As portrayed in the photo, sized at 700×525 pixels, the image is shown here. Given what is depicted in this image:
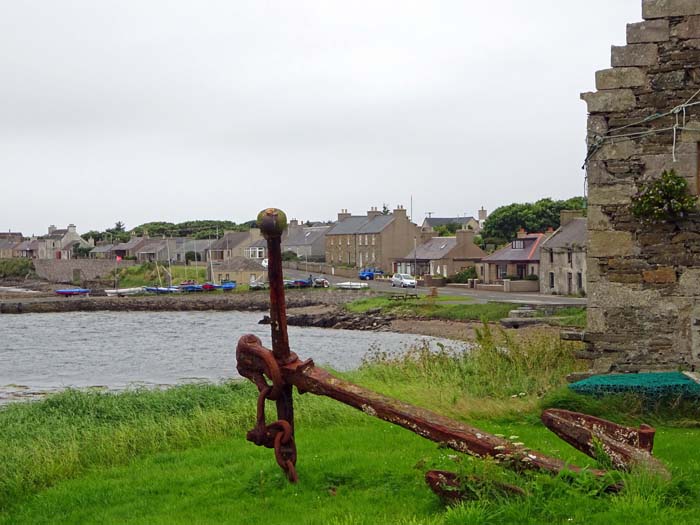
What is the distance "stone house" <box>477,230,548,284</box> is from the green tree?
2221cm

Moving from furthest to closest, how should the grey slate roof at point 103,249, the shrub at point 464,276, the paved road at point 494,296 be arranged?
1. the grey slate roof at point 103,249
2. the shrub at point 464,276
3. the paved road at point 494,296

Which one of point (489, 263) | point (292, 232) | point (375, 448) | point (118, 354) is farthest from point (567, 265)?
point (292, 232)

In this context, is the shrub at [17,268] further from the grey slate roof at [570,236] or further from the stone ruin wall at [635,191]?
the stone ruin wall at [635,191]

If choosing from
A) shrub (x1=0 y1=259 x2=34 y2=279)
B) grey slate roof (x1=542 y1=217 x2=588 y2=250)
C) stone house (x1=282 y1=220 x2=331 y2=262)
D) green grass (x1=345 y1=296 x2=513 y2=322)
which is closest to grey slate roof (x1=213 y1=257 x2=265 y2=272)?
stone house (x1=282 y1=220 x2=331 y2=262)

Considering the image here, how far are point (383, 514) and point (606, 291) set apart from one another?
701 centimetres

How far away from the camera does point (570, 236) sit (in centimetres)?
6306

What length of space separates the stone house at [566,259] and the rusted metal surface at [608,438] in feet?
177

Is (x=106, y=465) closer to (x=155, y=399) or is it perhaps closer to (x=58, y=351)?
(x=155, y=399)

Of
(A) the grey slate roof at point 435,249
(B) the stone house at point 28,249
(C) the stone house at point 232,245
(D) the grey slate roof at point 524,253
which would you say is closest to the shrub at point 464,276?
(A) the grey slate roof at point 435,249

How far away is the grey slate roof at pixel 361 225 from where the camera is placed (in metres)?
105

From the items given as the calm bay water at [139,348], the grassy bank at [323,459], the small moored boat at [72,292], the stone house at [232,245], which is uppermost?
the stone house at [232,245]

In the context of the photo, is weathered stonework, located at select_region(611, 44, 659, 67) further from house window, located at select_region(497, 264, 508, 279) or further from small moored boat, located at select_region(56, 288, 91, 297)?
small moored boat, located at select_region(56, 288, 91, 297)

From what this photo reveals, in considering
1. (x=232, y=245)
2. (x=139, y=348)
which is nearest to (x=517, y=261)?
(x=139, y=348)

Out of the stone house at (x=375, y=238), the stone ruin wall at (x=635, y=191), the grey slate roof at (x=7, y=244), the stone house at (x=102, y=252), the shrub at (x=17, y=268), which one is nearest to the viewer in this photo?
the stone ruin wall at (x=635, y=191)
